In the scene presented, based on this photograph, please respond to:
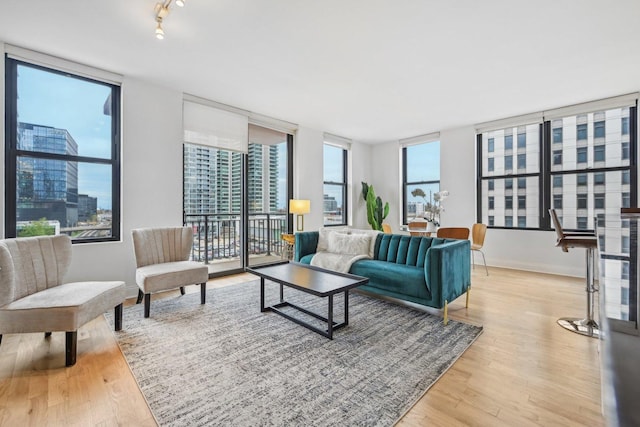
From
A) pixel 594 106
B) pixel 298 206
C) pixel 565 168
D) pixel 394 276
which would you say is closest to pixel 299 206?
pixel 298 206

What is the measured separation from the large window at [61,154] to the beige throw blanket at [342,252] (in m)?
2.49

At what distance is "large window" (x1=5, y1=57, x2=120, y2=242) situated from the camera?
113 inches

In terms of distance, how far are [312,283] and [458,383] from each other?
1.25 metres

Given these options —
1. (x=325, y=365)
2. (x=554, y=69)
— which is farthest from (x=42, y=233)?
(x=554, y=69)

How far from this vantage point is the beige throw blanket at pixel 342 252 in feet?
11.2

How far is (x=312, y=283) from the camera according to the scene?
2510mm

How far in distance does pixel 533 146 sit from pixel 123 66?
592 centimetres

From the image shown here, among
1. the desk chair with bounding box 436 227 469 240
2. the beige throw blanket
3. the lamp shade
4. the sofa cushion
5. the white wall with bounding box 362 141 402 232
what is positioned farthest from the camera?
the white wall with bounding box 362 141 402 232

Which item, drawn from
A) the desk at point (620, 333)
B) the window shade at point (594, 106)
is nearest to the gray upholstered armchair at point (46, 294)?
the desk at point (620, 333)

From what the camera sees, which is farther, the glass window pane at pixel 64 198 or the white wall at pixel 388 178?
the white wall at pixel 388 178

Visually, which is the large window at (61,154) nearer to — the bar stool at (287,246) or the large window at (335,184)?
the bar stool at (287,246)

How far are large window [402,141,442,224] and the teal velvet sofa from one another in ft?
8.81

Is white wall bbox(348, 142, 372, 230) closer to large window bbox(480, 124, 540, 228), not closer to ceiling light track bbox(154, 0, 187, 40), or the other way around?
large window bbox(480, 124, 540, 228)

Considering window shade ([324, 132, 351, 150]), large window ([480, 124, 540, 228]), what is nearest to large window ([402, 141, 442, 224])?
large window ([480, 124, 540, 228])
